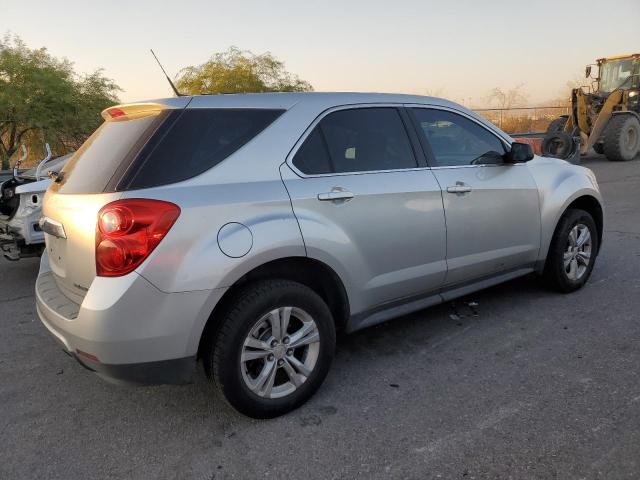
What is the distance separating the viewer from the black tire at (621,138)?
15367mm

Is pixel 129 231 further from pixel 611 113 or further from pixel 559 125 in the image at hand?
pixel 559 125

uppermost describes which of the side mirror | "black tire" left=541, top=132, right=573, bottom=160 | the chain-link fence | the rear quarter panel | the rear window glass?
the rear window glass

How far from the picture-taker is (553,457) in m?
2.31

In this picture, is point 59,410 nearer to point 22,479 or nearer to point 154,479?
point 22,479

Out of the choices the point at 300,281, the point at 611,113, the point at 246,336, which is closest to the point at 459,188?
the point at 300,281

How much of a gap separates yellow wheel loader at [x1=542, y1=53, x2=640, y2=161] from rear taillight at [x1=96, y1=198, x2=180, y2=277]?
1481 centimetres

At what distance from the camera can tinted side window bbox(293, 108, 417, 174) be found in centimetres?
289

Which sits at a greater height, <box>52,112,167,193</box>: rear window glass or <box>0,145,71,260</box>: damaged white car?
<box>52,112,167,193</box>: rear window glass

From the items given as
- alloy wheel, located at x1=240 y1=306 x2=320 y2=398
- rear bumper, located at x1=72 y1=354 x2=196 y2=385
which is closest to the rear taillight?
rear bumper, located at x1=72 y1=354 x2=196 y2=385

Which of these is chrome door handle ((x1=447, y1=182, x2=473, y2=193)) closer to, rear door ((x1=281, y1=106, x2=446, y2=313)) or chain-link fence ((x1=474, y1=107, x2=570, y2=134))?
rear door ((x1=281, y1=106, x2=446, y2=313))

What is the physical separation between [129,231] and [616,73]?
60.0ft

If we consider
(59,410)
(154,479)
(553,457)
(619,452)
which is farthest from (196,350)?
(619,452)

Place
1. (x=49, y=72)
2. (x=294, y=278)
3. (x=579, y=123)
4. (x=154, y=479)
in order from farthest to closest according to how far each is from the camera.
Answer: (x=49, y=72) → (x=579, y=123) → (x=294, y=278) → (x=154, y=479)

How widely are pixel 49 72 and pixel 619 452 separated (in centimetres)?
2583
